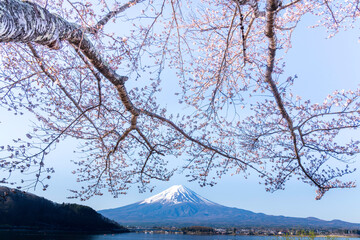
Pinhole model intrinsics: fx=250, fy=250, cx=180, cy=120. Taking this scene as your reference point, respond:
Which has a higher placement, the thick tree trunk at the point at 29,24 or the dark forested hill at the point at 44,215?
the thick tree trunk at the point at 29,24

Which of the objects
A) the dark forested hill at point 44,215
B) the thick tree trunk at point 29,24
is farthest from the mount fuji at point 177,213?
the thick tree trunk at point 29,24

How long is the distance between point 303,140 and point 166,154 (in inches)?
108

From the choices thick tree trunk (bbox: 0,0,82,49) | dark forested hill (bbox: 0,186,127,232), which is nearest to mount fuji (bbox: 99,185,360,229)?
dark forested hill (bbox: 0,186,127,232)

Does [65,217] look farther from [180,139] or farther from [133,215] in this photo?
[133,215]

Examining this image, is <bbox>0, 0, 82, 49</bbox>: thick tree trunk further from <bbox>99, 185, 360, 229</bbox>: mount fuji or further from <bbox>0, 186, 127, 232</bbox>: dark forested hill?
<bbox>99, 185, 360, 229</bbox>: mount fuji

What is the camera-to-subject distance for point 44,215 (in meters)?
25.8

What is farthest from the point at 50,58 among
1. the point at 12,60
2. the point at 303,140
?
the point at 303,140

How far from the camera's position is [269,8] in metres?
3.13

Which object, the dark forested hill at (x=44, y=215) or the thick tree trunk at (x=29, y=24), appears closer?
the thick tree trunk at (x=29, y=24)

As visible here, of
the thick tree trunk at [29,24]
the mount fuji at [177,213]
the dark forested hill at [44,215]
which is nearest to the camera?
the thick tree trunk at [29,24]

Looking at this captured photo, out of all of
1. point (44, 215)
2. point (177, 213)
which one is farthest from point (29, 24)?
point (177, 213)

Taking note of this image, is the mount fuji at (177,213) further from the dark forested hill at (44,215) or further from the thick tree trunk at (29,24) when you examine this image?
the thick tree trunk at (29,24)

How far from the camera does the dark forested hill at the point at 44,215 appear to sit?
82.5 ft

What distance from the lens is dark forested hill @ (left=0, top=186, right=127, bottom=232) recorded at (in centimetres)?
2514
